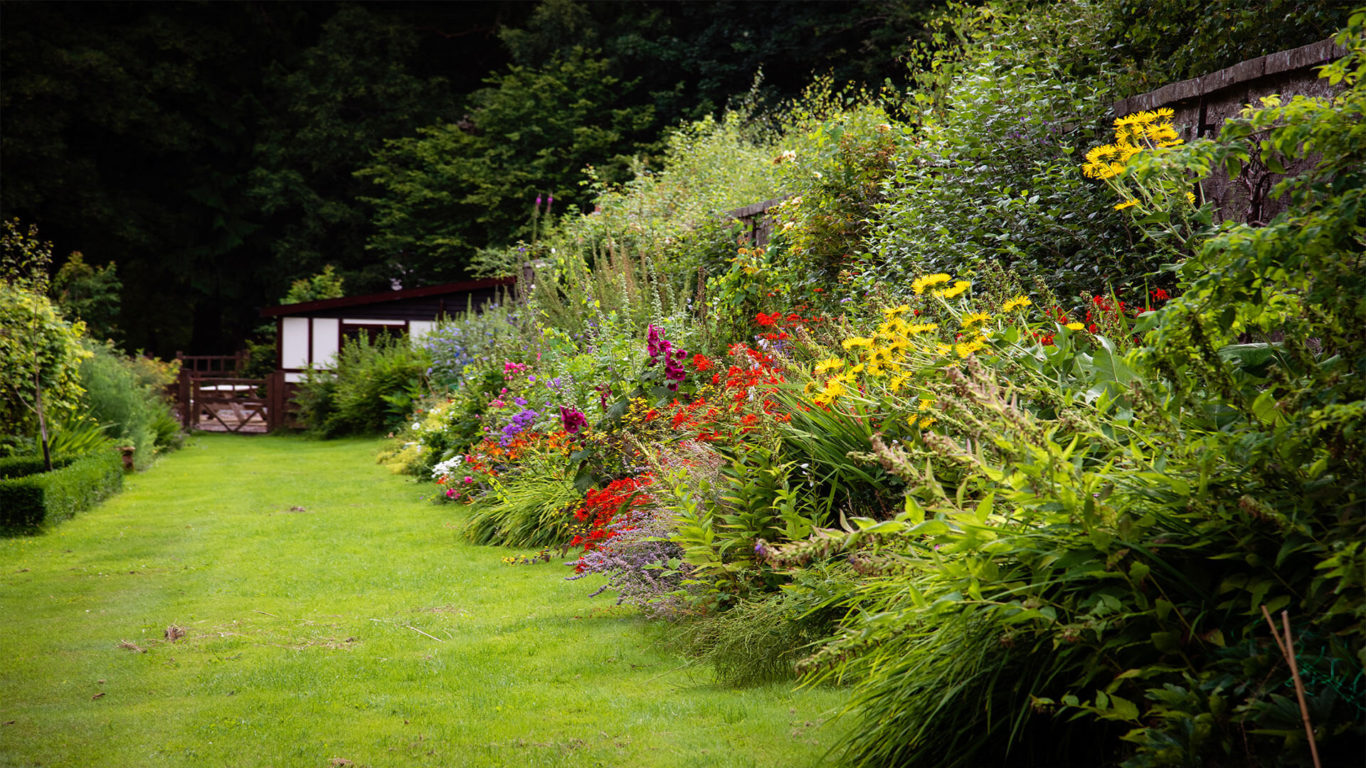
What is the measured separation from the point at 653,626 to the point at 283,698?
160cm

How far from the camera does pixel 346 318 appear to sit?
2256 cm

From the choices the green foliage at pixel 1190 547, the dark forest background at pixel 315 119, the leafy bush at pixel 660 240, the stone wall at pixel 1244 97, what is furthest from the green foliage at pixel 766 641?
the dark forest background at pixel 315 119

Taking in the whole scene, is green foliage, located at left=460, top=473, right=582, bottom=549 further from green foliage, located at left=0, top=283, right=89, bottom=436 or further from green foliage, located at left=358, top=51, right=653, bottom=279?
green foliage, located at left=358, top=51, right=653, bottom=279

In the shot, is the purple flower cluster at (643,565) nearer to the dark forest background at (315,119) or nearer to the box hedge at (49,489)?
the box hedge at (49,489)

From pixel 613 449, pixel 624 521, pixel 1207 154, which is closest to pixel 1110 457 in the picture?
pixel 1207 154

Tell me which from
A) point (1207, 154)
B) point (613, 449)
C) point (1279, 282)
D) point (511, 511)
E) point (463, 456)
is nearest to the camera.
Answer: point (1279, 282)

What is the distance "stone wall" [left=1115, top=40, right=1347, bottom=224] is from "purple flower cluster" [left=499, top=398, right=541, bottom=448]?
486 centimetres

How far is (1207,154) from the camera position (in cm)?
249

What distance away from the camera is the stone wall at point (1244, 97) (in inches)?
156

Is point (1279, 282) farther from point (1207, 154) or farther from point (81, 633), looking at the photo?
point (81, 633)

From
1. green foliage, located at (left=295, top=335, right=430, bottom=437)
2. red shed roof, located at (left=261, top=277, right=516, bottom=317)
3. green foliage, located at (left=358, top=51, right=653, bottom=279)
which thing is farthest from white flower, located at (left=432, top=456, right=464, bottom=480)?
green foliage, located at (left=358, top=51, right=653, bottom=279)

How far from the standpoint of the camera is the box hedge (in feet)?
26.6

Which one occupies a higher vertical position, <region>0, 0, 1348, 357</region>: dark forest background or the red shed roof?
<region>0, 0, 1348, 357</region>: dark forest background

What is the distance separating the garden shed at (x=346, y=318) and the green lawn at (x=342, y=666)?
1444 cm
